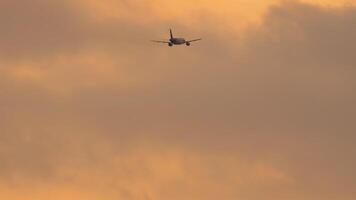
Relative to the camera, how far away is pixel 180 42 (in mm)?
99938
